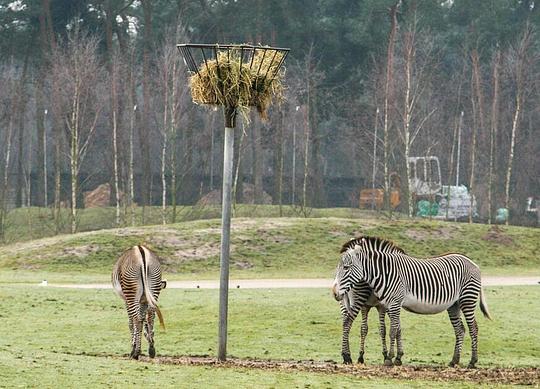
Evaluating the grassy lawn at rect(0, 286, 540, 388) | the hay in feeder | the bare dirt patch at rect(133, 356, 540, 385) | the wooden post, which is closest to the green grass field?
the grassy lawn at rect(0, 286, 540, 388)

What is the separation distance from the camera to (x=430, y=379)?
18.6 m

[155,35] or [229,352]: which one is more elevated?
[155,35]

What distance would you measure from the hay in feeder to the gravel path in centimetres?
1415

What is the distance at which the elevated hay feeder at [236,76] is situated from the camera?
20297 mm

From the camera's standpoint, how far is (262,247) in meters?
46.1

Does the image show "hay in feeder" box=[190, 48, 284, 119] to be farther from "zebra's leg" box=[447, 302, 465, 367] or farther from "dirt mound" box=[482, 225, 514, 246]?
"dirt mound" box=[482, 225, 514, 246]

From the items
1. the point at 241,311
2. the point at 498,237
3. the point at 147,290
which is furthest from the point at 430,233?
the point at 147,290

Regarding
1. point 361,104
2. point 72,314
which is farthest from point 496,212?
point 72,314

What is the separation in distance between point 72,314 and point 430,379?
1122 cm

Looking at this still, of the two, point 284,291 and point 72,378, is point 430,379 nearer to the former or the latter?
point 72,378

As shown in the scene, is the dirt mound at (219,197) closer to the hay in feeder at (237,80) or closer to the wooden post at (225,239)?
the hay in feeder at (237,80)

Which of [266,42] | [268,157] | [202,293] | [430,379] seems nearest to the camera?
[430,379]

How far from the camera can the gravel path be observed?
35.0m

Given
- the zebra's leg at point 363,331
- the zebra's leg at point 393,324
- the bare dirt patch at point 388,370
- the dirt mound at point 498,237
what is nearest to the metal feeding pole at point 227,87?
the bare dirt patch at point 388,370
